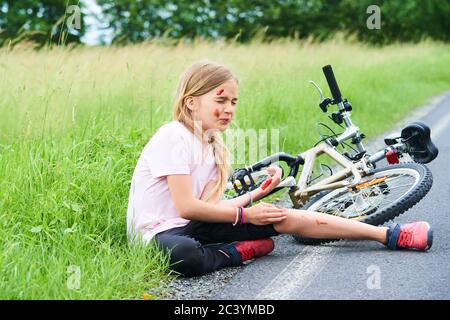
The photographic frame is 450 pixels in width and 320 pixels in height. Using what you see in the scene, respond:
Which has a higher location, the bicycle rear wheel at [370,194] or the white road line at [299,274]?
the bicycle rear wheel at [370,194]

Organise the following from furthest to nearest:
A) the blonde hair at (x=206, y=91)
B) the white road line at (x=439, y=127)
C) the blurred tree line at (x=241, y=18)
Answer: the blurred tree line at (x=241, y=18)
the white road line at (x=439, y=127)
the blonde hair at (x=206, y=91)

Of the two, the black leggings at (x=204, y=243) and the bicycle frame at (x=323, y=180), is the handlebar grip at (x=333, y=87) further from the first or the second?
the black leggings at (x=204, y=243)

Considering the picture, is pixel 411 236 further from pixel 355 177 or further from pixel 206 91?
pixel 206 91

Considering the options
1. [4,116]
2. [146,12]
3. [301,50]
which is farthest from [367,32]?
[4,116]

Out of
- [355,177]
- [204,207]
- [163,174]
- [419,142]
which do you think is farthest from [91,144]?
[419,142]

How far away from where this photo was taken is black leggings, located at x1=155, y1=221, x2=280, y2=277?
13.7 feet

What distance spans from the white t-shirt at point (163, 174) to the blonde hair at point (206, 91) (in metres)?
0.05

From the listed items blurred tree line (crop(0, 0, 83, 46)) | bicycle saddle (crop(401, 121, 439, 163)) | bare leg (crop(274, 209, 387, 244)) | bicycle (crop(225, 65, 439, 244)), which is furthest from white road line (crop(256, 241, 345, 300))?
blurred tree line (crop(0, 0, 83, 46))

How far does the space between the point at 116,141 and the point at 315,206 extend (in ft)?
5.39

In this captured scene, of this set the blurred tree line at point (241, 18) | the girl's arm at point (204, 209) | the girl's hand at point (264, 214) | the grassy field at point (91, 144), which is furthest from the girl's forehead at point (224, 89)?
the blurred tree line at point (241, 18)

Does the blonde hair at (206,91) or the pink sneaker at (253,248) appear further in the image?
the pink sneaker at (253,248)

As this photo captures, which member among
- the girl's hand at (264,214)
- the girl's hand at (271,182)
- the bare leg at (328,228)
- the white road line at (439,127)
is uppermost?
the girl's hand at (271,182)

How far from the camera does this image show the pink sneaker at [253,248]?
4.45 metres
